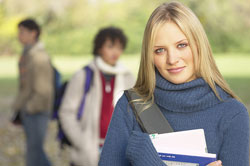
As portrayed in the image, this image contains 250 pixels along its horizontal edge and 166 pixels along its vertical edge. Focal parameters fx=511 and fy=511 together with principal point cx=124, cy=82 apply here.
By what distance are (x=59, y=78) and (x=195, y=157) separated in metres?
4.12

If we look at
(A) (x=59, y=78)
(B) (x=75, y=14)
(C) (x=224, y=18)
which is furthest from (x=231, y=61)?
(A) (x=59, y=78)

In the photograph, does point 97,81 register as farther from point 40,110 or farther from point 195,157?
point 195,157

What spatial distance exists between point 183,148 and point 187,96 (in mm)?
204

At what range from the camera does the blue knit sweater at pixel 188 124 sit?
1.92 metres

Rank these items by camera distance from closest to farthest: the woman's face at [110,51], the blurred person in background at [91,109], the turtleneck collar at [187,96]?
the turtleneck collar at [187,96], the blurred person in background at [91,109], the woman's face at [110,51]

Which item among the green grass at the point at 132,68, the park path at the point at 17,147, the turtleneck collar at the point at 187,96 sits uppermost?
the turtleneck collar at the point at 187,96

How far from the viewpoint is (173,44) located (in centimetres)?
202

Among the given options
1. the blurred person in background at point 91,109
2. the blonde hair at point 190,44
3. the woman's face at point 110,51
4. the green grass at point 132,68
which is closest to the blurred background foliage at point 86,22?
the green grass at point 132,68

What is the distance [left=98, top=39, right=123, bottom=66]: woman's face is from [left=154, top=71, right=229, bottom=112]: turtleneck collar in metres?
2.33

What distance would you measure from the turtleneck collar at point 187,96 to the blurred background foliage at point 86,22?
2109cm

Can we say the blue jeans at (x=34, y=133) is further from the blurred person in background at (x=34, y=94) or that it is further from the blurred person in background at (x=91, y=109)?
the blurred person in background at (x=91, y=109)

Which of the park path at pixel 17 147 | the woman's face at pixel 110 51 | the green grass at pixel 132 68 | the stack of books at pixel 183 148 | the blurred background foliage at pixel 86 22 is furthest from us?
the blurred background foliage at pixel 86 22

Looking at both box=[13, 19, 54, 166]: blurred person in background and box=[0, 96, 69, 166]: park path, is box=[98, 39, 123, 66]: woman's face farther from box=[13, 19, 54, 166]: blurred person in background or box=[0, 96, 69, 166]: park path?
box=[0, 96, 69, 166]: park path

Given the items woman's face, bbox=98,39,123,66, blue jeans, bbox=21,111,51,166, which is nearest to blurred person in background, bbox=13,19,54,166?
blue jeans, bbox=21,111,51,166
